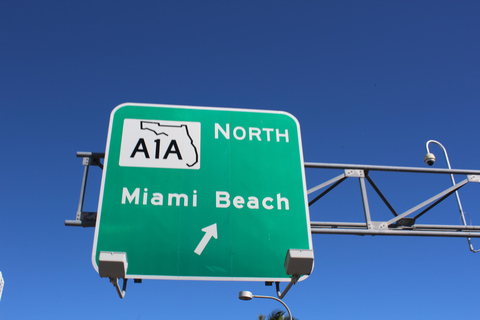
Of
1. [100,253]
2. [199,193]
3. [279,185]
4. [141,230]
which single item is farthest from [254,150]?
[100,253]

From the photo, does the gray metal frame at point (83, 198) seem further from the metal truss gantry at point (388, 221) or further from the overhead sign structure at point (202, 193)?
the metal truss gantry at point (388, 221)

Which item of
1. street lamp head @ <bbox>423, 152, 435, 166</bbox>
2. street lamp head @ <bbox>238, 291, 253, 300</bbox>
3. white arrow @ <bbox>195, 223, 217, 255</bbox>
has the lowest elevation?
white arrow @ <bbox>195, 223, 217, 255</bbox>

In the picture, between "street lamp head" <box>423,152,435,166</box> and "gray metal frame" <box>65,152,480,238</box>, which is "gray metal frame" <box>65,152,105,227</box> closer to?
"gray metal frame" <box>65,152,480,238</box>

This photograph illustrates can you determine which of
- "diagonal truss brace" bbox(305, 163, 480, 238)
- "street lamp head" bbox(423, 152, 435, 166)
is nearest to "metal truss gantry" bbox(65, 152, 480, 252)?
"diagonal truss brace" bbox(305, 163, 480, 238)

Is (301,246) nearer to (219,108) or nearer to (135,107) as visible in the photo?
(219,108)

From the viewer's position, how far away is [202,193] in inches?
215

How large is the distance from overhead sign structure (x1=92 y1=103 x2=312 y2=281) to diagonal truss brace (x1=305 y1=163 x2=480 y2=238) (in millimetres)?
1309

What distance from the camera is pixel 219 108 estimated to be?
6152 mm

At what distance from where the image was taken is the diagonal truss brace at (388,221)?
6.91 m

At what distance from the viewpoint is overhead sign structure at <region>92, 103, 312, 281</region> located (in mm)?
5047

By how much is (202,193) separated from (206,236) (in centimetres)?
51

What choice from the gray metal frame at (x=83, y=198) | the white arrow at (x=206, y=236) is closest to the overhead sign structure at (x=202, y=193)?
the white arrow at (x=206, y=236)

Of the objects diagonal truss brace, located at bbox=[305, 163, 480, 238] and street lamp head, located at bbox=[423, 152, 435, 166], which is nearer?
diagonal truss brace, located at bbox=[305, 163, 480, 238]

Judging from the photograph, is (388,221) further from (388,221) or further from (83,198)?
(83,198)
